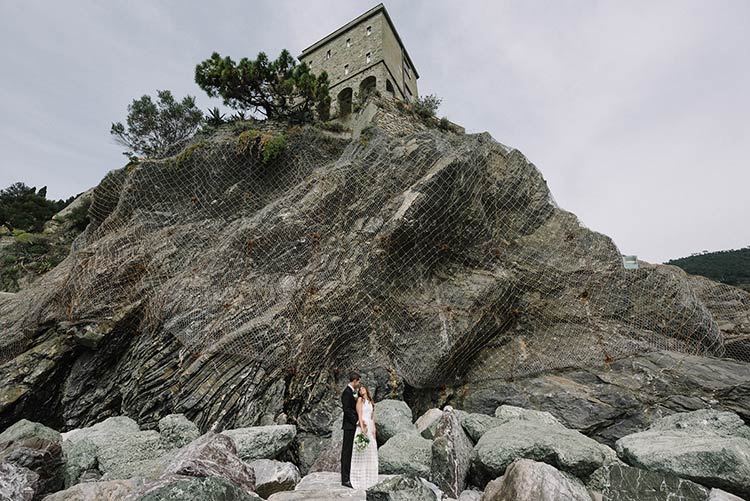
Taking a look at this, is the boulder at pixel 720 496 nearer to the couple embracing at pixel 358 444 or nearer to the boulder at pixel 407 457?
the boulder at pixel 407 457

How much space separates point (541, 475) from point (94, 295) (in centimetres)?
861

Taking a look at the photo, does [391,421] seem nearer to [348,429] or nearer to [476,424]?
[476,424]

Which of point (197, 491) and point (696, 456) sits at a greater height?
point (197, 491)

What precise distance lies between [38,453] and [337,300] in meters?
4.68

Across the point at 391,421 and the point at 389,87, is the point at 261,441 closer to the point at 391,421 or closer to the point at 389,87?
the point at 391,421

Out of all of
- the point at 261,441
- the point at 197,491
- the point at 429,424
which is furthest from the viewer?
the point at 429,424

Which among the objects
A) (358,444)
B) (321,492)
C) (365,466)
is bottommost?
(321,492)

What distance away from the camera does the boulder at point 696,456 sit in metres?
3.37

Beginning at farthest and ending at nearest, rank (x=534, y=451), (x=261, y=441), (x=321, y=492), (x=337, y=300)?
(x=337, y=300), (x=261, y=441), (x=534, y=451), (x=321, y=492)

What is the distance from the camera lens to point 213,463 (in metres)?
3.75

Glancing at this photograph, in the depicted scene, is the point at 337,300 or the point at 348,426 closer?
the point at 348,426

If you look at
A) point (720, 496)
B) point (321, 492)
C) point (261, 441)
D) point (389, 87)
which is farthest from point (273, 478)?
point (389, 87)

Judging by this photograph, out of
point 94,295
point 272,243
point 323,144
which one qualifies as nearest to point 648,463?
point 272,243

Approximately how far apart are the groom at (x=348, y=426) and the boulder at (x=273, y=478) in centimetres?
64
